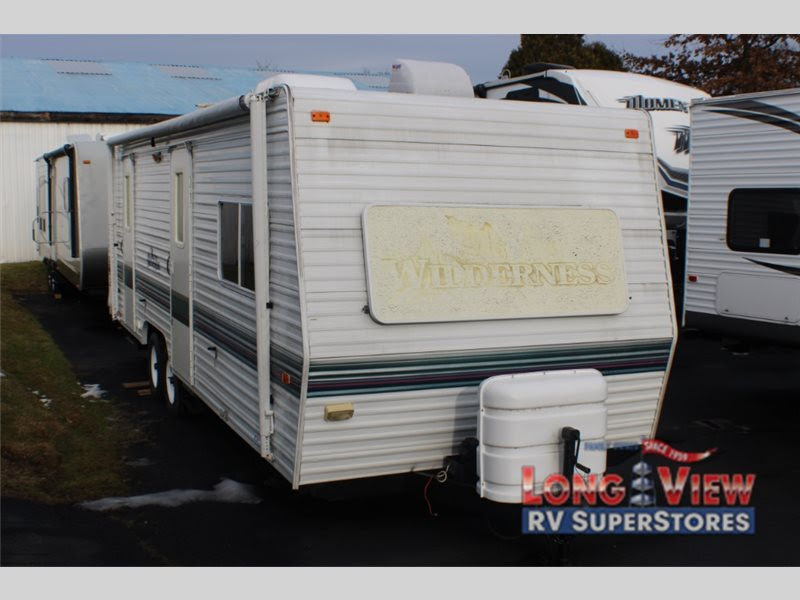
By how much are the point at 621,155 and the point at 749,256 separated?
448 centimetres

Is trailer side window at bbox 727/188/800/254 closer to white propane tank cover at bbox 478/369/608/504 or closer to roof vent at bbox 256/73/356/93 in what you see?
white propane tank cover at bbox 478/369/608/504

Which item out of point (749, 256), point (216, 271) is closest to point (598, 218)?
point (216, 271)

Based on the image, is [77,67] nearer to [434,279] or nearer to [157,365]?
[157,365]

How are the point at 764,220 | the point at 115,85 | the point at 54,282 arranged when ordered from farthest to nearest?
1. the point at 115,85
2. the point at 54,282
3. the point at 764,220

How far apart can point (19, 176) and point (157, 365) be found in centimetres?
1502

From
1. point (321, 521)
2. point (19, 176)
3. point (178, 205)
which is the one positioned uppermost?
point (19, 176)

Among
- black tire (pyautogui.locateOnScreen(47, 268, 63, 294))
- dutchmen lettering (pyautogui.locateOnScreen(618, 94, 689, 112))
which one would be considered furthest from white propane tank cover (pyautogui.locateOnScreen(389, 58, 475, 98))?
black tire (pyautogui.locateOnScreen(47, 268, 63, 294))

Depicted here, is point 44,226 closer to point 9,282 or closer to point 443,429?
point 9,282

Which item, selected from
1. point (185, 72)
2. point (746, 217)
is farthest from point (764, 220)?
point (185, 72)

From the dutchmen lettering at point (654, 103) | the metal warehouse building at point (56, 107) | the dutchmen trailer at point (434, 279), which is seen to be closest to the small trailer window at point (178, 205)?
the dutchmen trailer at point (434, 279)

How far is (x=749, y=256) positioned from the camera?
32.4 ft

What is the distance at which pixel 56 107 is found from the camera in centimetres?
2234

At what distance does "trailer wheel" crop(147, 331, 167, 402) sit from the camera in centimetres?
894

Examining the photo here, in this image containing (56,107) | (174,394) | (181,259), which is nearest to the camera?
(181,259)
